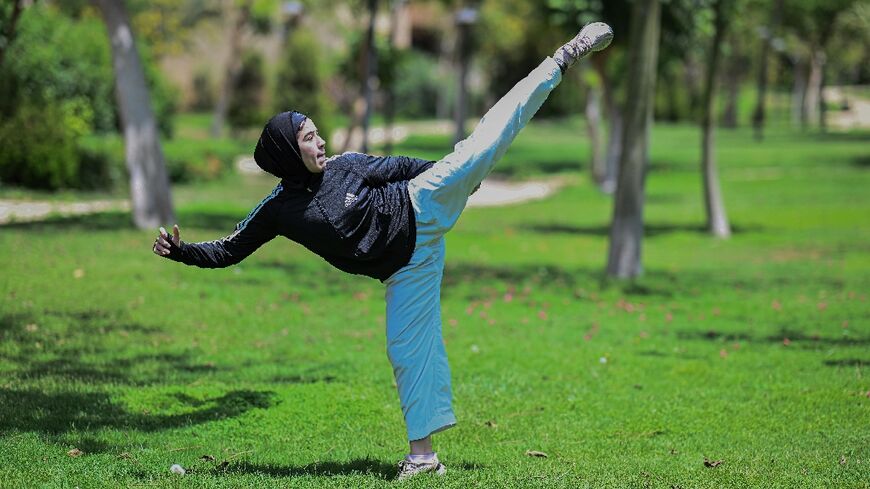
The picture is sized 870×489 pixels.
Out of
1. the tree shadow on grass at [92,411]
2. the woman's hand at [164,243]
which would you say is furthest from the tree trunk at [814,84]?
the woman's hand at [164,243]

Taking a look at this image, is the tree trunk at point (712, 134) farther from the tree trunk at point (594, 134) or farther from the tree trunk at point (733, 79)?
the tree trunk at point (733, 79)

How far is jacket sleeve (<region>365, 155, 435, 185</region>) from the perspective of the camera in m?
5.87

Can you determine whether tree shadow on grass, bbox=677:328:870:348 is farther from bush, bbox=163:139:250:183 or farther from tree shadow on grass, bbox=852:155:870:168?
tree shadow on grass, bbox=852:155:870:168

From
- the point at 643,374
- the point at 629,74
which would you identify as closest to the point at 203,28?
the point at 629,74

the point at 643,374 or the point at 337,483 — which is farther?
the point at 643,374

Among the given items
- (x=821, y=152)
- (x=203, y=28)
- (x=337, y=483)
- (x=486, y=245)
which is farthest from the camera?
(x=203, y=28)

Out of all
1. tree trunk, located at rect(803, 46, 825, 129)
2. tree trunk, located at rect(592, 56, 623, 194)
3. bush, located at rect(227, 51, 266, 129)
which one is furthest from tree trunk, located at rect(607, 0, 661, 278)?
tree trunk, located at rect(803, 46, 825, 129)

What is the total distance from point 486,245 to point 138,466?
1425cm

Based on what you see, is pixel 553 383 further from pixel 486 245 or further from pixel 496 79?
pixel 496 79

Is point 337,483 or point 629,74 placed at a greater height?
point 629,74

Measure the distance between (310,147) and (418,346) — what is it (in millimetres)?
1078

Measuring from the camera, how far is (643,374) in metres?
9.43

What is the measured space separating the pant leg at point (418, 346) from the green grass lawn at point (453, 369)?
0.35 metres

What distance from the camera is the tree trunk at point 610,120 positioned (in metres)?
27.8
